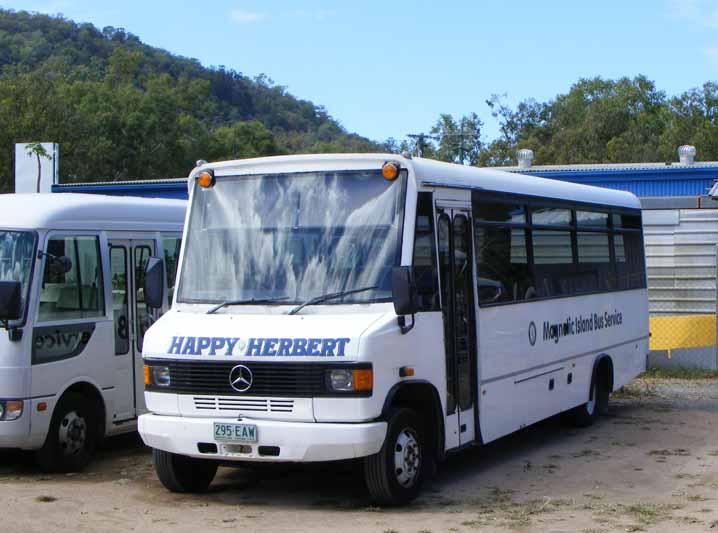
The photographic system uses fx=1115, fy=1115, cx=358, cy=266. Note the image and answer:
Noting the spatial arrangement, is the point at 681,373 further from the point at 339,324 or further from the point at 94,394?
the point at 339,324

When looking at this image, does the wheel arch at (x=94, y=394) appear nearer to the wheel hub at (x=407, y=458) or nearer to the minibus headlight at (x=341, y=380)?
the minibus headlight at (x=341, y=380)

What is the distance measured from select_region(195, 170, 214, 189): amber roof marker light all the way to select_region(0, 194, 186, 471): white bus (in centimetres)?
99

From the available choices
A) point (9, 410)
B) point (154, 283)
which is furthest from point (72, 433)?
point (154, 283)

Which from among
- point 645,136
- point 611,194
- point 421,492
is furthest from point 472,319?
point 645,136

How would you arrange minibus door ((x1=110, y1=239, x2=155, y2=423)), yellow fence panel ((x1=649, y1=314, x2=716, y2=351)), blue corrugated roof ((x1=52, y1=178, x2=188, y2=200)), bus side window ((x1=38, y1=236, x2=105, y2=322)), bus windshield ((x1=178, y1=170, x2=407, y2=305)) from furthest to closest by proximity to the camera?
blue corrugated roof ((x1=52, y1=178, x2=188, y2=200)) → yellow fence panel ((x1=649, y1=314, x2=716, y2=351)) → minibus door ((x1=110, y1=239, x2=155, y2=423)) → bus side window ((x1=38, y1=236, x2=105, y2=322)) → bus windshield ((x1=178, y1=170, x2=407, y2=305))

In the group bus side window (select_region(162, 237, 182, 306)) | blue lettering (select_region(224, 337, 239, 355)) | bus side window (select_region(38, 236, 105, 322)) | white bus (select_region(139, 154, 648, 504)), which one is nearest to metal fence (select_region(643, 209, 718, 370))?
bus side window (select_region(162, 237, 182, 306))

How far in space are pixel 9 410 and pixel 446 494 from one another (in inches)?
153

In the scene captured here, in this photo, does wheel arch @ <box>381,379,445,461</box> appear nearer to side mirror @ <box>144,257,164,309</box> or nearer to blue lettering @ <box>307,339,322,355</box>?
blue lettering @ <box>307,339,322,355</box>

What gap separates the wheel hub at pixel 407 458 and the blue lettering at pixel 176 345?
1.84 metres

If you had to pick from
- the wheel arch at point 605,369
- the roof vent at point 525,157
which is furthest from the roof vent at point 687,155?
the wheel arch at point 605,369

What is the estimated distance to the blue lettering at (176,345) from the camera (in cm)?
867

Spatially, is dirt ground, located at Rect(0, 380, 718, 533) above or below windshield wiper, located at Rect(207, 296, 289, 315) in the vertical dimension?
below

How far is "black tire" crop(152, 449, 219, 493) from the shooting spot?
9172 millimetres

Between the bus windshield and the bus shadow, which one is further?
the bus shadow
